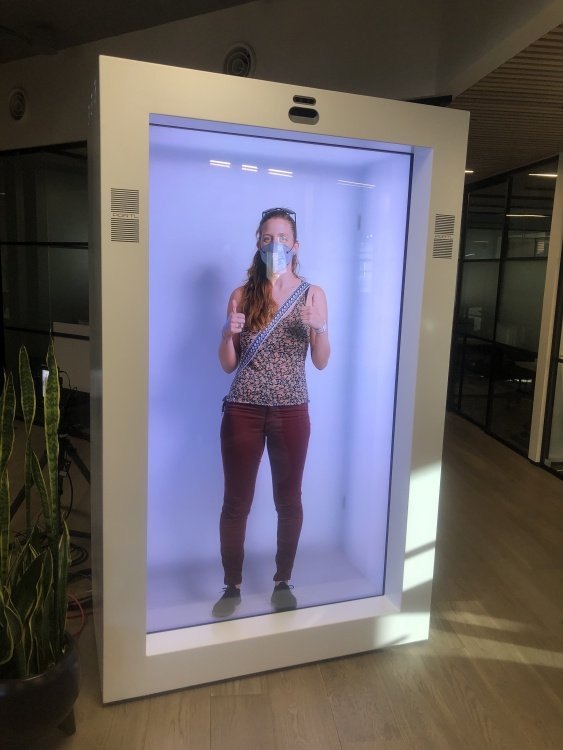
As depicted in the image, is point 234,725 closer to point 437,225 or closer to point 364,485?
point 364,485

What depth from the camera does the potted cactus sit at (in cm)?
169

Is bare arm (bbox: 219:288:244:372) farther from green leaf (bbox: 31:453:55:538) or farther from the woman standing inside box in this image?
green leaf (bbox: 31:453:55:538)

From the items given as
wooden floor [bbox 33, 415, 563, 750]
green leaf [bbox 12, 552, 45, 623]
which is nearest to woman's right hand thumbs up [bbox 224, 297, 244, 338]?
green leaf [bbox 12, 552, 45, 623]

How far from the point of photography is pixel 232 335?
7.09 feet

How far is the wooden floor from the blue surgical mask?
1629mm

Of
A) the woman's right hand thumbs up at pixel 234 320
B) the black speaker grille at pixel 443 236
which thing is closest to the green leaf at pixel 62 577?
the woman's right hand thumbs up at pixel 234 320

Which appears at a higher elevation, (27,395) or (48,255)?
(48,255)

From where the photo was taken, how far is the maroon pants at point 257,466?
7.41 feet

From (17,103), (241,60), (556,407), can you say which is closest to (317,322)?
(241,60)

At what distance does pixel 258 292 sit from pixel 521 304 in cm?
424

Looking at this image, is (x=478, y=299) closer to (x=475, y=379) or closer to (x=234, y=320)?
(x=475, y=379)

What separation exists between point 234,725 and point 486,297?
5408 millimetres

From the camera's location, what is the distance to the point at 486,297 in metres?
6.34

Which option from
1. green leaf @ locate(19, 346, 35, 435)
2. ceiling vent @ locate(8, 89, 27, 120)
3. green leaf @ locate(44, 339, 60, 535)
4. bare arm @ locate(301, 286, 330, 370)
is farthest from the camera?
ceiling vent @ locate(8, 89, 27, 120)
